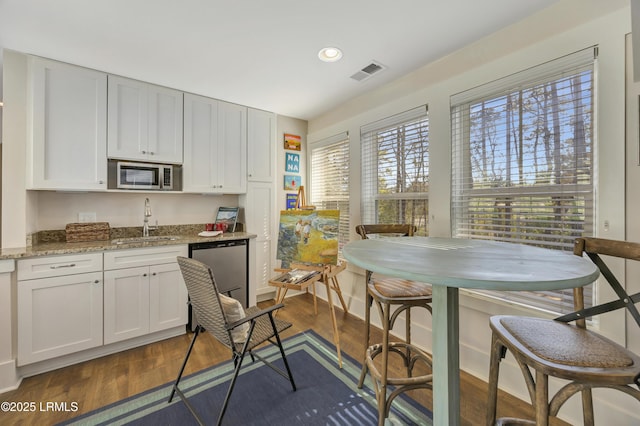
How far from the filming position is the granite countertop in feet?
6.73

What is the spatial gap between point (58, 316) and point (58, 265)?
407 millimetres

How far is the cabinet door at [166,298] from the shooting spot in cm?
252

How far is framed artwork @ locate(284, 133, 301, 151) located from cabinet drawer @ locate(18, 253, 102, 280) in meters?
2.51

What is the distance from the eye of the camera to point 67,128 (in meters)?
2.38

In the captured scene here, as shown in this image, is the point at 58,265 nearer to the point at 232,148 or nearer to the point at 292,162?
the point at 232,148

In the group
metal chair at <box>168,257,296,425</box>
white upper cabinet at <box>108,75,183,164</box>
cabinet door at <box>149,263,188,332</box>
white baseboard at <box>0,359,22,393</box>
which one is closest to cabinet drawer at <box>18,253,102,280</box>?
cabinet door at <box>149,263,188,332</box>

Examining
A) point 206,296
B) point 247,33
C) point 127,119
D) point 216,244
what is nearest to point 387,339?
point 206,296

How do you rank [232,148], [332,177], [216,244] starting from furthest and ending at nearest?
[332,177], [232,148], [216,244]

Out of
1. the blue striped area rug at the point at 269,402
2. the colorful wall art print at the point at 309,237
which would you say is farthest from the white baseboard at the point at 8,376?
the colorful wall art print at the point at 309,237

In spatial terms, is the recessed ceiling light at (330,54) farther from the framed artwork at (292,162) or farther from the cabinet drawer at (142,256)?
the cabinet drawer at (142,256)

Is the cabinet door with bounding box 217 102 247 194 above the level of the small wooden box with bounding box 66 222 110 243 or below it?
above

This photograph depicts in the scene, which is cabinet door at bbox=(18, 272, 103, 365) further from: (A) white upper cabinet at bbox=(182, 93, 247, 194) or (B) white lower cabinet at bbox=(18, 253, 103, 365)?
(A) white upper cabinet at bbox=(182, 93, 247, 194)

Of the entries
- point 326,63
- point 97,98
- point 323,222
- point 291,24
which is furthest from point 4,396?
point 326,63

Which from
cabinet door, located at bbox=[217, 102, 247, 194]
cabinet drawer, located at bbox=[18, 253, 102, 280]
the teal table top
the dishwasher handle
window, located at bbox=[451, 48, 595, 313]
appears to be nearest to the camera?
the teal table top
